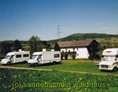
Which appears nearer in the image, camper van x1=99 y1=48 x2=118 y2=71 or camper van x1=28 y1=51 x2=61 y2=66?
camper van x1=99 y1=48 x2=118 y2=71

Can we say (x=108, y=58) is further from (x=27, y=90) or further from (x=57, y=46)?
(x=57, y=46)

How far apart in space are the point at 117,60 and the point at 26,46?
35876 mm

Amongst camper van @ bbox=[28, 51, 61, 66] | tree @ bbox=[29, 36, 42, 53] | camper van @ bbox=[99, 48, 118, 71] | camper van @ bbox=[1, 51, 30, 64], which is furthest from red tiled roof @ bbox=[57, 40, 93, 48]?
camper van @ bbox=[99, 48, 118, 71]

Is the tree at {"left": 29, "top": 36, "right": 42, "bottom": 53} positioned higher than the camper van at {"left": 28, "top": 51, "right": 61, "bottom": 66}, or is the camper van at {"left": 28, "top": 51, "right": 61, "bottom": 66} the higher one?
the tree at {"left": 29, "top": 36, "right": 42, "bottom": 53}

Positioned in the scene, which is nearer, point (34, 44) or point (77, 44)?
point (34, 44)

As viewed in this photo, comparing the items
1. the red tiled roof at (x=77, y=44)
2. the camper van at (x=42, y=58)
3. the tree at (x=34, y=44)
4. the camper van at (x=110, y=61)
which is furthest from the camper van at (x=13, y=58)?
the red tiled roof at (x=77, y=44)

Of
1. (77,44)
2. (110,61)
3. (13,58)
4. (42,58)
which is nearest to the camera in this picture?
(110,61)

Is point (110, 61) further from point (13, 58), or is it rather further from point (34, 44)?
point (34, 44)

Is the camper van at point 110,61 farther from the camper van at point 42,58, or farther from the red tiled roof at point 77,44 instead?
the red tiled roof at point 77,44

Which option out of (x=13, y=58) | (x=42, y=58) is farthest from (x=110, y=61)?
(x=13, y=58)

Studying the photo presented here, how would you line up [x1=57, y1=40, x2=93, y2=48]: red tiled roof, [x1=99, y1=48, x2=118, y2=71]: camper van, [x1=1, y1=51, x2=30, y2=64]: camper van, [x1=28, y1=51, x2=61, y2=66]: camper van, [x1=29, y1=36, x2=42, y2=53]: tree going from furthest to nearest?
[x1=57, y1=40, x2=93, y2=48]: red tiled roof, [x1=29, y1=36, x2=42, y2=53]: tree, [x1=1, y1=51, x2=30, y2=64]: camper van, [x1=28, y1=51, x2=61, y2=66]: camper van, [x1=99, y1=48, x2=118, y2=71]: camper van

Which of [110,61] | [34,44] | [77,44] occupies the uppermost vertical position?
[34,44]

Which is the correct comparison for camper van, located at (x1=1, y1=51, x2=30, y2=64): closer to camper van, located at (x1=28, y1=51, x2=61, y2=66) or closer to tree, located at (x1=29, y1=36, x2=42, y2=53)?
camper van, located at (x1=28, y1=51, x2=61, y2=66)

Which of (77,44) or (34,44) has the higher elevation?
(34,44)
